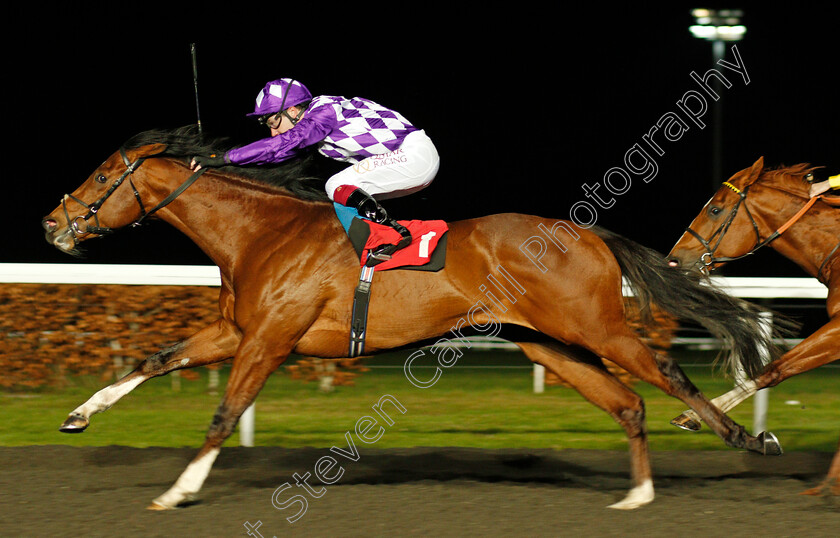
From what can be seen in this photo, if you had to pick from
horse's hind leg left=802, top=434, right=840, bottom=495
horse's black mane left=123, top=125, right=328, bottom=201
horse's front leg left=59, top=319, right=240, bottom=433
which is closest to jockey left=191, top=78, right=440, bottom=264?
horse's black mane left=123, top=125, right=328, bottom=201

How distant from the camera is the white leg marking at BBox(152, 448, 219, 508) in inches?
135

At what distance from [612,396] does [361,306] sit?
116 centimetres

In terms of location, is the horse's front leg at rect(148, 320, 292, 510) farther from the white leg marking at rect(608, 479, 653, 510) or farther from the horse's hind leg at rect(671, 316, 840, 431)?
the horse's hind leg at rect(671, 316, 840, 431)

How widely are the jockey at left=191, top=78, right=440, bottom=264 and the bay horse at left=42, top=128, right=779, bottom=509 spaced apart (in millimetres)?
170

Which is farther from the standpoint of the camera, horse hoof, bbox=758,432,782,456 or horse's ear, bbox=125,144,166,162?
horse's ear, bbox=125,144,166,162

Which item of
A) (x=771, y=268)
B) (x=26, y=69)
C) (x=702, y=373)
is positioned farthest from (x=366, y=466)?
(x=771, y=268)

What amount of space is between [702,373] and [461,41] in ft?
37.6

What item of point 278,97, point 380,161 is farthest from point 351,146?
point 278,97

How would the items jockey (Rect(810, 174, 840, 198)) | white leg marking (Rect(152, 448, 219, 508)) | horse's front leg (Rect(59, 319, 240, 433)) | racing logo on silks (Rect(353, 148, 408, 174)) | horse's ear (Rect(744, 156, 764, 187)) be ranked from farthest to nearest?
horse's ear (Rect(744, 156, 764, 187))
jockey (Rect(810, 174, 840, 198))
racing logo on silks (Rect(353, 148, 408, 174))
horse's front leg (Rect(59, 319, 240, 433))
white leg marking (Rect(152, 448, 219, 508))

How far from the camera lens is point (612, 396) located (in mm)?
3795

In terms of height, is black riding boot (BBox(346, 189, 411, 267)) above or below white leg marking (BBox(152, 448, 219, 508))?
above

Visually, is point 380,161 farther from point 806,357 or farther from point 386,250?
point 806,357

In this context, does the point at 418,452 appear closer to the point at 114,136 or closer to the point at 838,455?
the point at 838,455

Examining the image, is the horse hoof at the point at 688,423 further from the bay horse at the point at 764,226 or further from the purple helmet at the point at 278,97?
the purple helmet at the point at 278,97
